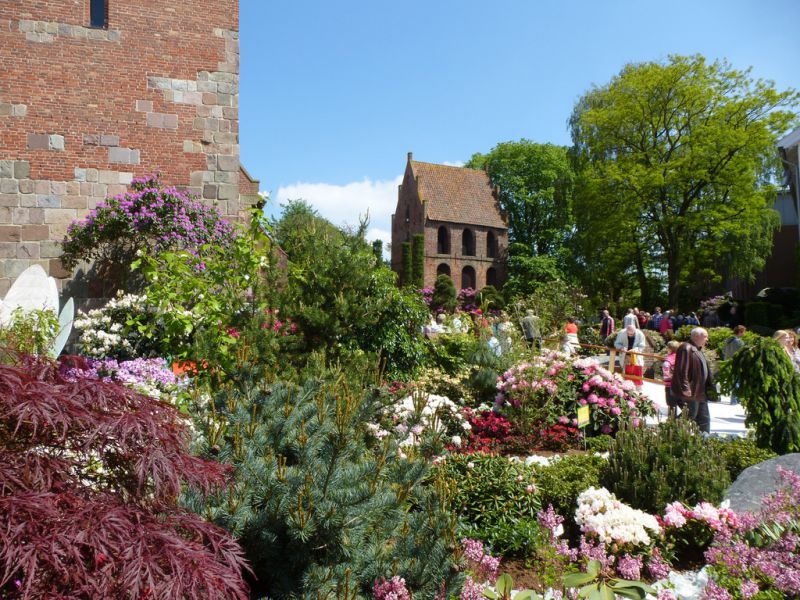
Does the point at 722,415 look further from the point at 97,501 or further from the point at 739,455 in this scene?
the point at 97,501

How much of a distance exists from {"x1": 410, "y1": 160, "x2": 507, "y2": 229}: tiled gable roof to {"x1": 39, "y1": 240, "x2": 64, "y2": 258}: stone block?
36153 mm

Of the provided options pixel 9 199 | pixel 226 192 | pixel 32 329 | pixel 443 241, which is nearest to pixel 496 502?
pixel 32 329

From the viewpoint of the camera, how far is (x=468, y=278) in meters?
46.5

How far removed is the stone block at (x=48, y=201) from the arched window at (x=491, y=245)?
3890cm

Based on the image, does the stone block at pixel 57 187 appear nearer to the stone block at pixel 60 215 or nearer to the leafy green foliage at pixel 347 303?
the stone block at pixel 60 215

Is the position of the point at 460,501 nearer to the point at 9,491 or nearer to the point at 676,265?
the point at 9,491

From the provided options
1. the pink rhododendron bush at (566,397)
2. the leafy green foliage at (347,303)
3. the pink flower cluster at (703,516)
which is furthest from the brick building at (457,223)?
the pink flower cluster at (703,516)

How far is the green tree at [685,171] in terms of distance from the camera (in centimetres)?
2533

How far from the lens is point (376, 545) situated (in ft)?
9.93

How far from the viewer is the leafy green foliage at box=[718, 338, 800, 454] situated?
257 inches

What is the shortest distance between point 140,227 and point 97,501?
8.07m

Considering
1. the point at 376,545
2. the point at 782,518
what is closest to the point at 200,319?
the point at 376,545

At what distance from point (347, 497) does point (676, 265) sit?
90.5ft

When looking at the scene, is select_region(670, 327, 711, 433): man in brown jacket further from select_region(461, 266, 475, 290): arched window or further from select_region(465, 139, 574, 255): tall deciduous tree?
select_region(461, 266, 475, 290): arched window
